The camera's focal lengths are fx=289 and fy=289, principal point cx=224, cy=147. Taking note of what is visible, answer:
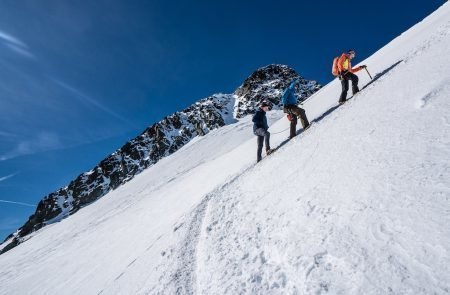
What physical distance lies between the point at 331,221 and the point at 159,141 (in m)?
168

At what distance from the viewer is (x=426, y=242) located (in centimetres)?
362

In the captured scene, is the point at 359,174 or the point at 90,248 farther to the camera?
the point at 90,248

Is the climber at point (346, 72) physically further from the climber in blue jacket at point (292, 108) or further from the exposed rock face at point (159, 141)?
the exposed rock face at point (159, 141)

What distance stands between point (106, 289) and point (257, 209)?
414 centimetres

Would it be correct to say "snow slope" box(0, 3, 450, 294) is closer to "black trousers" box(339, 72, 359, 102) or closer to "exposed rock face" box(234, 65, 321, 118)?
"black trousers" box(339, 72, 359, 102)

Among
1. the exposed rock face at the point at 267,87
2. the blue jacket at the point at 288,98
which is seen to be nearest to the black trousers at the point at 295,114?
the blue jacket at the point at 288,98

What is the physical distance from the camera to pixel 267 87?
536 ft

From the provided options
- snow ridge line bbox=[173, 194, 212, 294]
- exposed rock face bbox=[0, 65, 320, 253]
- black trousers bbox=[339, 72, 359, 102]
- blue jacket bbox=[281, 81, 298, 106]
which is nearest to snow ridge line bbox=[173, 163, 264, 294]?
snow ridge line bbox=[173, 194, 212, 294]

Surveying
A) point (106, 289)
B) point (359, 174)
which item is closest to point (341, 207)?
point (359, 174)

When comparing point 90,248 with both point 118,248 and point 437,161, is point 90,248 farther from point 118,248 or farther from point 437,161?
point 437,161

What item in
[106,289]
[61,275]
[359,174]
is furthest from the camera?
[61,275]

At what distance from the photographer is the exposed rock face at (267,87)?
14962 centimetres

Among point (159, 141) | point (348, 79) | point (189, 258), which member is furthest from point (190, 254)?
point (159, 141)

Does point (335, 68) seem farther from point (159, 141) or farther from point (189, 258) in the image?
point (159, 141)
